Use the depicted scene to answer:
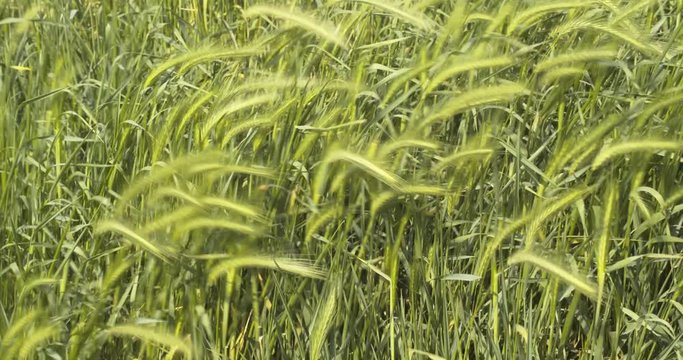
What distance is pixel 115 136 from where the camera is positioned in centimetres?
233

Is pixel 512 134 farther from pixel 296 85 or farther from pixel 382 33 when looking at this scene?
pixel 382 33

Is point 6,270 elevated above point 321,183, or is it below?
below

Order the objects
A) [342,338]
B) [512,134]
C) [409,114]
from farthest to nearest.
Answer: [409,114] < [512,134] < [342,338]

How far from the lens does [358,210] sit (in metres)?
2.32

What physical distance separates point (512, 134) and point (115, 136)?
84 cm

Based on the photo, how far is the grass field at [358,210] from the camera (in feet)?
6.63

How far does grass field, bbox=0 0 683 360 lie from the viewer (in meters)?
2.02

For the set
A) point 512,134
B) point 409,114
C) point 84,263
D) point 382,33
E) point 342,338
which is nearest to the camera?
point 84,263

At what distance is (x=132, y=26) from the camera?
10.0 ft

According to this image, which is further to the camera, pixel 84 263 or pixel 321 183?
pixel 321 183

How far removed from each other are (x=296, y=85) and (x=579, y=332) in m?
0.81

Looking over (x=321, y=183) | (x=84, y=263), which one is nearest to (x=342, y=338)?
(x=321, y=183)

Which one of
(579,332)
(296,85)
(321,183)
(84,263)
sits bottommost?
(579,332)

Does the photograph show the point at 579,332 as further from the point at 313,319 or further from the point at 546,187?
the point at 313,319
